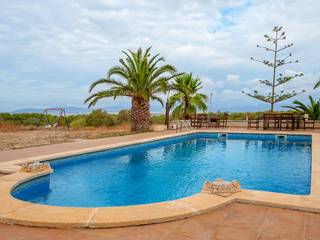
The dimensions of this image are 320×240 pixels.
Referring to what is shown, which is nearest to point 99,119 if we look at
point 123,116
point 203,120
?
point 123,116

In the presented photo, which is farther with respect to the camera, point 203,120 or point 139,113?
point 203,120

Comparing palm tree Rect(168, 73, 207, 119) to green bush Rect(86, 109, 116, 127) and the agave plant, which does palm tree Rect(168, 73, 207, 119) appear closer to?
green bush Rect(86, 109, 116, 127)

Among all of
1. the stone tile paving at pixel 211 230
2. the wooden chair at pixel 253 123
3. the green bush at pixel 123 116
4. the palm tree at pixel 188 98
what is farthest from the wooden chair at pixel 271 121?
the stone tile paving at pixel 211 230

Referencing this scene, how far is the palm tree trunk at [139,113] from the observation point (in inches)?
523

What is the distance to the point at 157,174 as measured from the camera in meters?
5.91

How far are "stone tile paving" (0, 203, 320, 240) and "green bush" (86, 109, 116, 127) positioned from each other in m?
16.0

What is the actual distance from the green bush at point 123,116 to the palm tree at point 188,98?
402 centimetres

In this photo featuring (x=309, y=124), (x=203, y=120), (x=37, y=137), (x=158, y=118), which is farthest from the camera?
(x=158, y=118)

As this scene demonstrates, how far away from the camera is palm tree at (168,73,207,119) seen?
52.6 feet

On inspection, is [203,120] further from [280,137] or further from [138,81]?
[138,81]

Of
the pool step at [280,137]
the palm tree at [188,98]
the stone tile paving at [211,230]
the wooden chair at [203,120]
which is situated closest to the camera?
the stone tile paving at [211,230]

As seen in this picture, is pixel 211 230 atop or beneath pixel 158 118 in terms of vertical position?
beneath

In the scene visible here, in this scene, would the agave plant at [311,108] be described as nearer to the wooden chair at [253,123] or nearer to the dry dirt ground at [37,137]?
the wooden chair at [253,123]

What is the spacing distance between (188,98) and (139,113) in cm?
429
